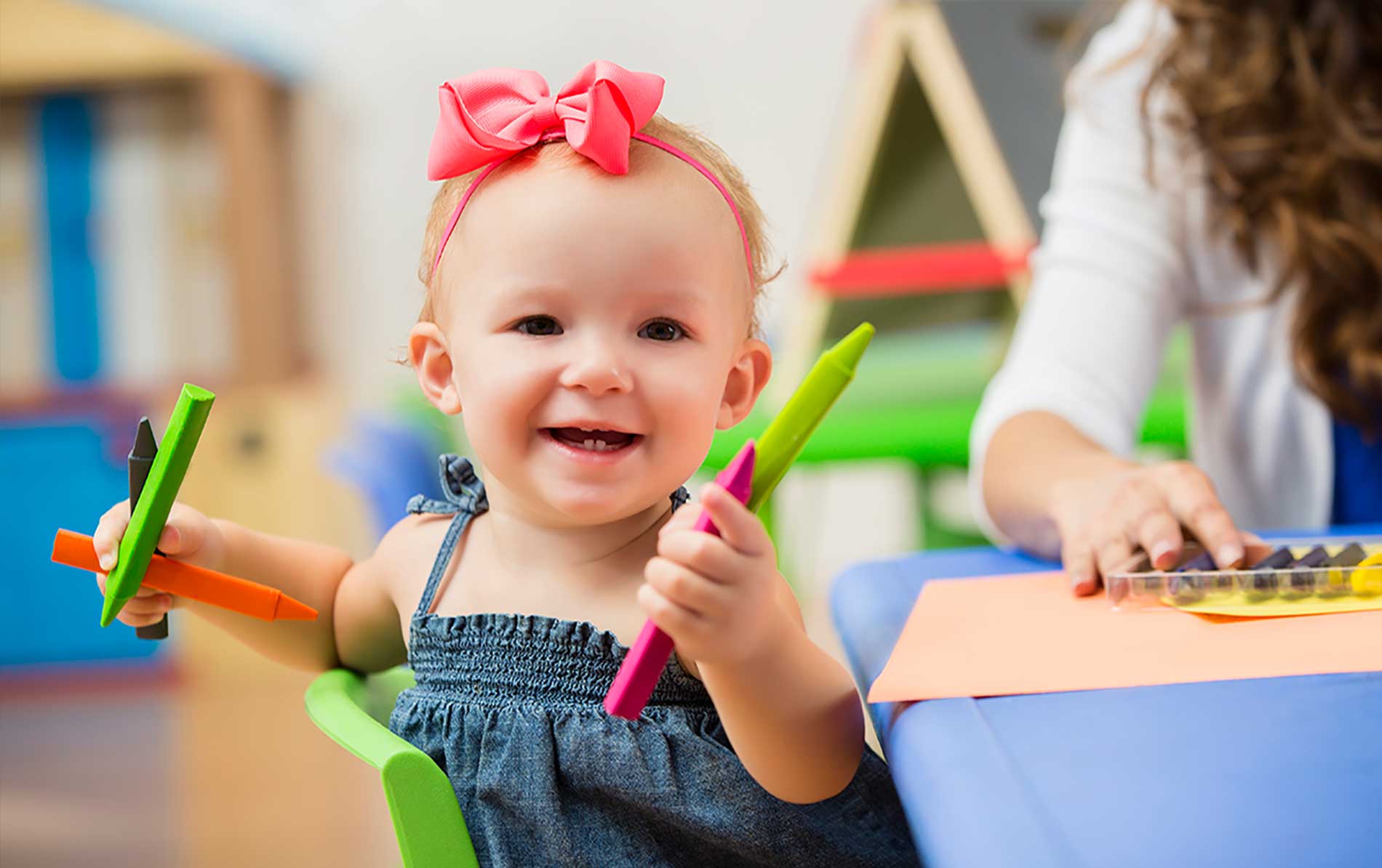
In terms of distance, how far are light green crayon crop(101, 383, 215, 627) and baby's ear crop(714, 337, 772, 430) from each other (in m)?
0.25

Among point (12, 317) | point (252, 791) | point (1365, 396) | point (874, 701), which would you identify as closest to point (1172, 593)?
point (874, 701)

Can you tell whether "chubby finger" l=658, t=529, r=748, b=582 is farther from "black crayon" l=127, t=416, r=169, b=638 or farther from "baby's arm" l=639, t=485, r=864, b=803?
"black crayon" l=127, t=416, r=169, b=638

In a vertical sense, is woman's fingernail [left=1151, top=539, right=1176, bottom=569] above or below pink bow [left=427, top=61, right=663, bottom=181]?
below

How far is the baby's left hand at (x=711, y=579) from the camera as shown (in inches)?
16.7

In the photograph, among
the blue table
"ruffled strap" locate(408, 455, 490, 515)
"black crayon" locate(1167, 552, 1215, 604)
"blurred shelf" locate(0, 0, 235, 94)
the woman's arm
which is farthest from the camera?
"blurred shelf" locate(0, 0, 235, 94)

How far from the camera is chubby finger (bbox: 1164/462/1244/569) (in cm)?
62

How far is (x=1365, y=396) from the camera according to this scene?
3.24 feet

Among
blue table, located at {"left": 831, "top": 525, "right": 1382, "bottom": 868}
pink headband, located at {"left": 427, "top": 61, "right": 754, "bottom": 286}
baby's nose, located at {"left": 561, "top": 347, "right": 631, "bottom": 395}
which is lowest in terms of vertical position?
blue table, located at {"left": 831, "top": 525, "right": 1382, "bottom": 868}

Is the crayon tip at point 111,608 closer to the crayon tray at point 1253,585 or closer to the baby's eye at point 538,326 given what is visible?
the baby's eye at point 538,326

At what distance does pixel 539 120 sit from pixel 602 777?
30cm

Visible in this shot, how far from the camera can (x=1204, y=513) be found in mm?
649

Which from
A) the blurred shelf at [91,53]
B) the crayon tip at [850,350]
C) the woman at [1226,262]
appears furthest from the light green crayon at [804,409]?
the blurred shelf at [91,53]

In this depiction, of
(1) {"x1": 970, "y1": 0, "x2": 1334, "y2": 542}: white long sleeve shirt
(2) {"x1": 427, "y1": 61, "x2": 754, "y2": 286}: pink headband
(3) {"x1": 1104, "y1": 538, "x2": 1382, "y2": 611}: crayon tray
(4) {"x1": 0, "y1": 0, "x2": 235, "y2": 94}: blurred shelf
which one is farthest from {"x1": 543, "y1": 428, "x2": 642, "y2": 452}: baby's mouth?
(4) {"x1": 0, "y1": 0, "x2": 235, "y2": 94}: blurred shelf

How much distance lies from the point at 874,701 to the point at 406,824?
192 millimetres
